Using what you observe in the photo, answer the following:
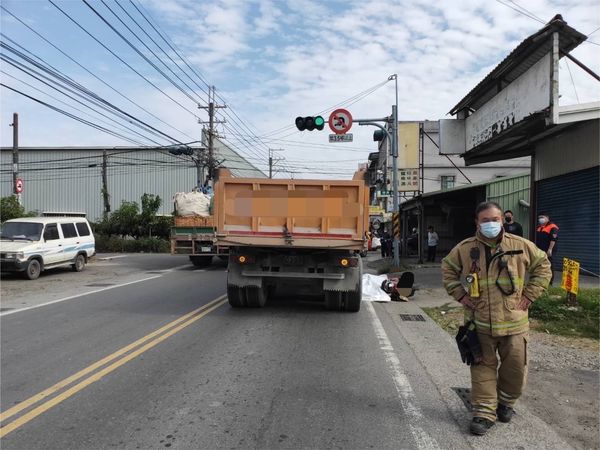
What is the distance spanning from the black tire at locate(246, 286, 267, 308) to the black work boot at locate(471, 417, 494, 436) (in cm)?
600

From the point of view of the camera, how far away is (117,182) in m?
49.2

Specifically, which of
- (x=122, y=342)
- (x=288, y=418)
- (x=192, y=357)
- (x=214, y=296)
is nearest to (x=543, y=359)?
(x=288, y=418)

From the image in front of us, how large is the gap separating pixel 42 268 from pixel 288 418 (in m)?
14.9

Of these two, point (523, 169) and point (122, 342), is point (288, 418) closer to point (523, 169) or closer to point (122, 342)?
point (122, 342)

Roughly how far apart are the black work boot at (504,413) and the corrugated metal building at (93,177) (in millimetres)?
44505

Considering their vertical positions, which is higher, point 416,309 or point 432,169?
point 432,169

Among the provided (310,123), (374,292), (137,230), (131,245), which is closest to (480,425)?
(374,292)

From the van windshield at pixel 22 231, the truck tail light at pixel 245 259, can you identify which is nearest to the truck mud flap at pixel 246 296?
the truck tail light at pixel 245 259

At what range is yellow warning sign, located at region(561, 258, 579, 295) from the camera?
8.38m

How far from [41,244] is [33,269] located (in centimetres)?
86

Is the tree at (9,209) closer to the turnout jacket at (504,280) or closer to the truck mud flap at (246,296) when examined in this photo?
the truck mud flap at (246,296)

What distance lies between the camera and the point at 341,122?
17.4 metres

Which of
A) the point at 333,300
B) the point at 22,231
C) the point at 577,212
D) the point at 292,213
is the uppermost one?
the point at 577,212

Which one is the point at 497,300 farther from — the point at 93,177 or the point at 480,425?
the point at 93,177
